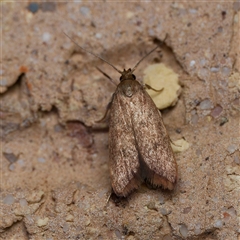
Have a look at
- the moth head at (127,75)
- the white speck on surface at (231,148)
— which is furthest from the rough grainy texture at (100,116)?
the moth head at (127,75)

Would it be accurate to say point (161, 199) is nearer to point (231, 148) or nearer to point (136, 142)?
point (136, 142)

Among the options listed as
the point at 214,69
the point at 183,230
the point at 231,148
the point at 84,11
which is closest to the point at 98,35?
the point at 84,11

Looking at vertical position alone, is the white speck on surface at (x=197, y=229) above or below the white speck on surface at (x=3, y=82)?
below

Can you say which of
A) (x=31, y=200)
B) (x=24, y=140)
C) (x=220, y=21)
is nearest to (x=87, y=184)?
(x=31, y=200)

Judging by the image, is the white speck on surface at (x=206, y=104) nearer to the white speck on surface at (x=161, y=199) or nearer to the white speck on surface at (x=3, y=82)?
the white speck on surface at (x=161, y=199)

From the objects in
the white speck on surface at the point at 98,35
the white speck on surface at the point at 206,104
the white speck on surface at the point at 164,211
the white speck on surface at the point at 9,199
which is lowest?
the white speck on surface at the point at 164,211

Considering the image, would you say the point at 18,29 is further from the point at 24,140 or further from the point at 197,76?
the point at 197,76
